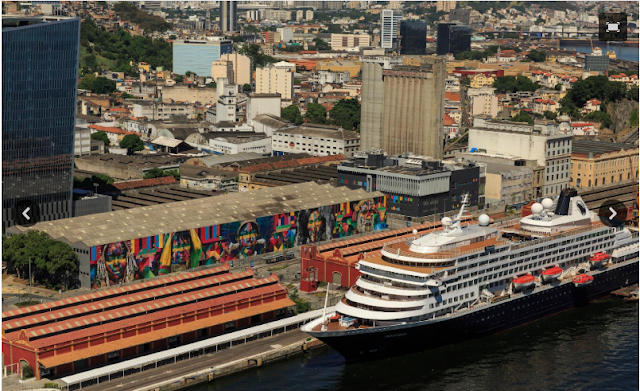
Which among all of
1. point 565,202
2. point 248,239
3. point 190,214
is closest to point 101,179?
point 190,214

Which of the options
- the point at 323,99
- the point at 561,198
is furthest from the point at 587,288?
the point at 323,99

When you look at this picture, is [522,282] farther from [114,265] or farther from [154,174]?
[154,174]

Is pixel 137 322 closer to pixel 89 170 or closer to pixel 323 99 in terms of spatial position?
pixel 89 170

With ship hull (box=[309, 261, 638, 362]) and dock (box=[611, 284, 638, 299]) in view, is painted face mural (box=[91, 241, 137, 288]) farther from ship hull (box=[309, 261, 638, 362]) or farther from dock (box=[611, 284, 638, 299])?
dock (box=[611, 284, 638, 299])

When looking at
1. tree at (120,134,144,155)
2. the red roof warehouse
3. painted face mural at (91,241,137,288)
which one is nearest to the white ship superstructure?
the red roof warehouse

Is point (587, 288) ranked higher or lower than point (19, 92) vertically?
lower

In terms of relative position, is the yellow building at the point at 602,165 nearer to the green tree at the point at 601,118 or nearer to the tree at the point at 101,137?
the green tree at the point at 601,118
